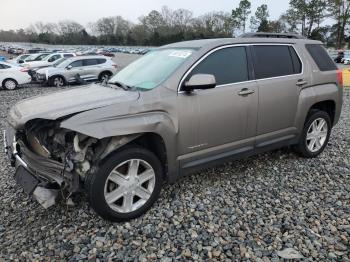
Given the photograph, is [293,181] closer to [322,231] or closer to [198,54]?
[322,231]

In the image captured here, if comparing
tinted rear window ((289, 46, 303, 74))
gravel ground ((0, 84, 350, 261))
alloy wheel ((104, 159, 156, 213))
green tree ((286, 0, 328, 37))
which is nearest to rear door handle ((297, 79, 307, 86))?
tinted rear window ((289, 46, 303, 74))

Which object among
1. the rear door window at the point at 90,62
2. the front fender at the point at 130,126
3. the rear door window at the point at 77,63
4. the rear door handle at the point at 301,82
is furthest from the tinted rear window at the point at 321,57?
the rear door window at the point at 77,63

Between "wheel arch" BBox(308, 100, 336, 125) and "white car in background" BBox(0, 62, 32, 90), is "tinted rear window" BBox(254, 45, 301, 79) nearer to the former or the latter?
"wheel arch" BBox(308, 100, 336, 125)

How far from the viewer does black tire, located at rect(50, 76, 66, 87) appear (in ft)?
51.0

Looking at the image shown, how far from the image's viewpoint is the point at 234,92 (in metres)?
3.66

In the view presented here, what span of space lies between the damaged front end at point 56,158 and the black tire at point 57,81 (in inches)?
520

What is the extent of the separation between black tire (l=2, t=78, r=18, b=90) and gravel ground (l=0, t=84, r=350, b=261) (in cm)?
1213

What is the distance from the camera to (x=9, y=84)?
48.6ft

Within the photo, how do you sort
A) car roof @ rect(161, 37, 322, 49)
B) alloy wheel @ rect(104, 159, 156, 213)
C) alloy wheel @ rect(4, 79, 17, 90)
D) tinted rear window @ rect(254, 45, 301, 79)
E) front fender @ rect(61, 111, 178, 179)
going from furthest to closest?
alloy wheel @ rect(4, 79, 17, 90) < tinted rear window @ rect(254, 45, 301, 79) < car roof @ rect(161, 37, 322, 49) < alloy wheel @ rect(104, 159, 156, 213) < front fender @ rect(61, 111, 178, 179)

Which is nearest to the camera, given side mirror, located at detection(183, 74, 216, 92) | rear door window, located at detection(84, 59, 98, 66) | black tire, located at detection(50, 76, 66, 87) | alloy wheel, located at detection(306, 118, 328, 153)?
side mirror, located at detection(183, 74, 216, 92)

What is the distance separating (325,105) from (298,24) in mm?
66665

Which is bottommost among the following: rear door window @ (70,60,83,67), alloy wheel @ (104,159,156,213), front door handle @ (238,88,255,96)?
alloy wheel @ (104,159,156,213)

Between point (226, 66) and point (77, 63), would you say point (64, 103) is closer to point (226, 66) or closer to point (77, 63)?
point (226, 66)

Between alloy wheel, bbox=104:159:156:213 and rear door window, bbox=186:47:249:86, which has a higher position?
rear door window, bbox=186:47:249:86
